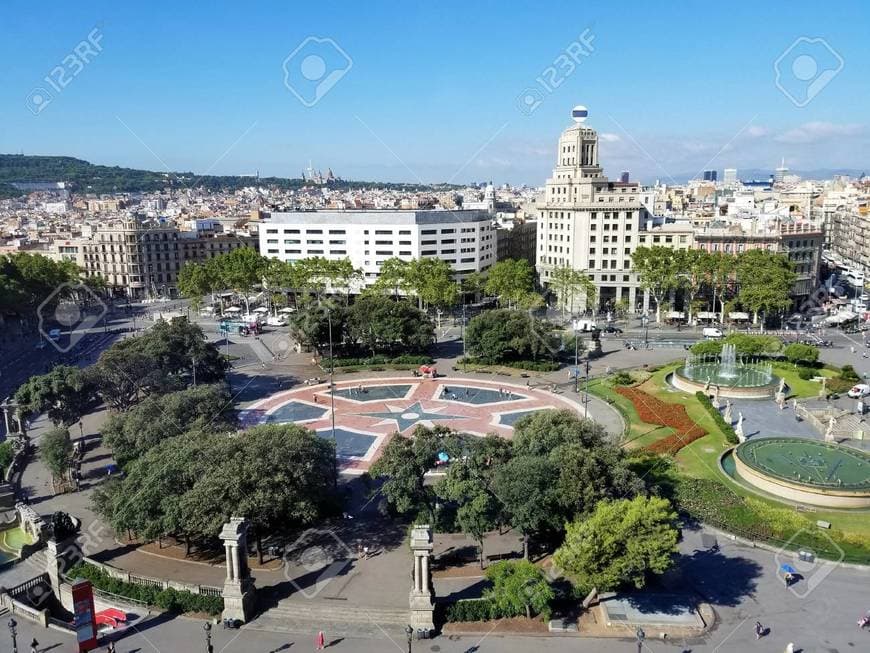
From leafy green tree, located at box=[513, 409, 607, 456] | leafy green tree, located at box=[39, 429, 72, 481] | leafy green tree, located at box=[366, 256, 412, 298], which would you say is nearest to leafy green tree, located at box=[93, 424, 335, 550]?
leafy green tree, located at box=[39, 429, 72, 481]

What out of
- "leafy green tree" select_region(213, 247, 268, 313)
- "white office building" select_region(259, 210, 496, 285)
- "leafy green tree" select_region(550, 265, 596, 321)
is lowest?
"leafy green tree" select_region(550, 265, 596, 321)

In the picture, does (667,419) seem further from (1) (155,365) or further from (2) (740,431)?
(1) (155,365)

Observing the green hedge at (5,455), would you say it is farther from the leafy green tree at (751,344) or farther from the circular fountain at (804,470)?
the leafy green tree at (751,344)

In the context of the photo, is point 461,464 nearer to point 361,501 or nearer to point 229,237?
point 361,501

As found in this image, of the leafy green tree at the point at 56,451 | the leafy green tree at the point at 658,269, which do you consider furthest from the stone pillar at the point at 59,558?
the leafy green tree at the point at 658,269

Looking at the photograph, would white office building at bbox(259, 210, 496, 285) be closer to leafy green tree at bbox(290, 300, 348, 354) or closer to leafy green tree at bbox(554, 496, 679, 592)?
leafy green tree at bbox(290, 300, 348, 354)

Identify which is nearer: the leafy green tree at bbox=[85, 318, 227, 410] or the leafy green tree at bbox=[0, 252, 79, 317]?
the leafy green tree at bbox=[85, 318, 227, 410]
